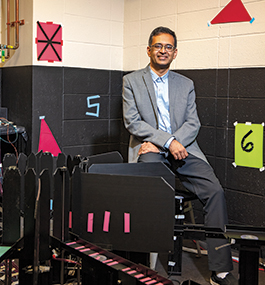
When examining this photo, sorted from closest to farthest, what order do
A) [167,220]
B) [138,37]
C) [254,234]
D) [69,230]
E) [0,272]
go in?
[254,234], [167,220], [69,230], [0,272], [138,37]

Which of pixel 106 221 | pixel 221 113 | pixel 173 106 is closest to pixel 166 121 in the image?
pixel 173 106

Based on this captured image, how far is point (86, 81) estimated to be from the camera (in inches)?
151

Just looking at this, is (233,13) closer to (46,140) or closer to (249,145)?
(249,145)

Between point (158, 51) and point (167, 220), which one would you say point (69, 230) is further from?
point (158, 51)

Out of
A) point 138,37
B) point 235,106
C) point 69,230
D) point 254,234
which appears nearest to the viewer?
point 254,234

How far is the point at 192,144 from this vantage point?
280 cm

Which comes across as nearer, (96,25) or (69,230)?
(69,230)

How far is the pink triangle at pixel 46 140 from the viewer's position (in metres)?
3.58

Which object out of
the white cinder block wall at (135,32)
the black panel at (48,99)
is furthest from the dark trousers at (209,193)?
the black panel at (48,99)

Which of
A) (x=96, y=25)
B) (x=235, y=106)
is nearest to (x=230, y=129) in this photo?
(x=235, y=106)

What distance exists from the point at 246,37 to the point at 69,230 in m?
2.16

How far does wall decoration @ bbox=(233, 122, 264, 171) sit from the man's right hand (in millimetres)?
650

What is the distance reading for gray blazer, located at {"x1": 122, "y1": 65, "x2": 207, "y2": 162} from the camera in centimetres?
274

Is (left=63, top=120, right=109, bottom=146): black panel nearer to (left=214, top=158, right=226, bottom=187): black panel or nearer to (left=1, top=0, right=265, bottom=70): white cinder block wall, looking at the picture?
(left=1, top=0, right=265, bottom=70): white cinder block wall
